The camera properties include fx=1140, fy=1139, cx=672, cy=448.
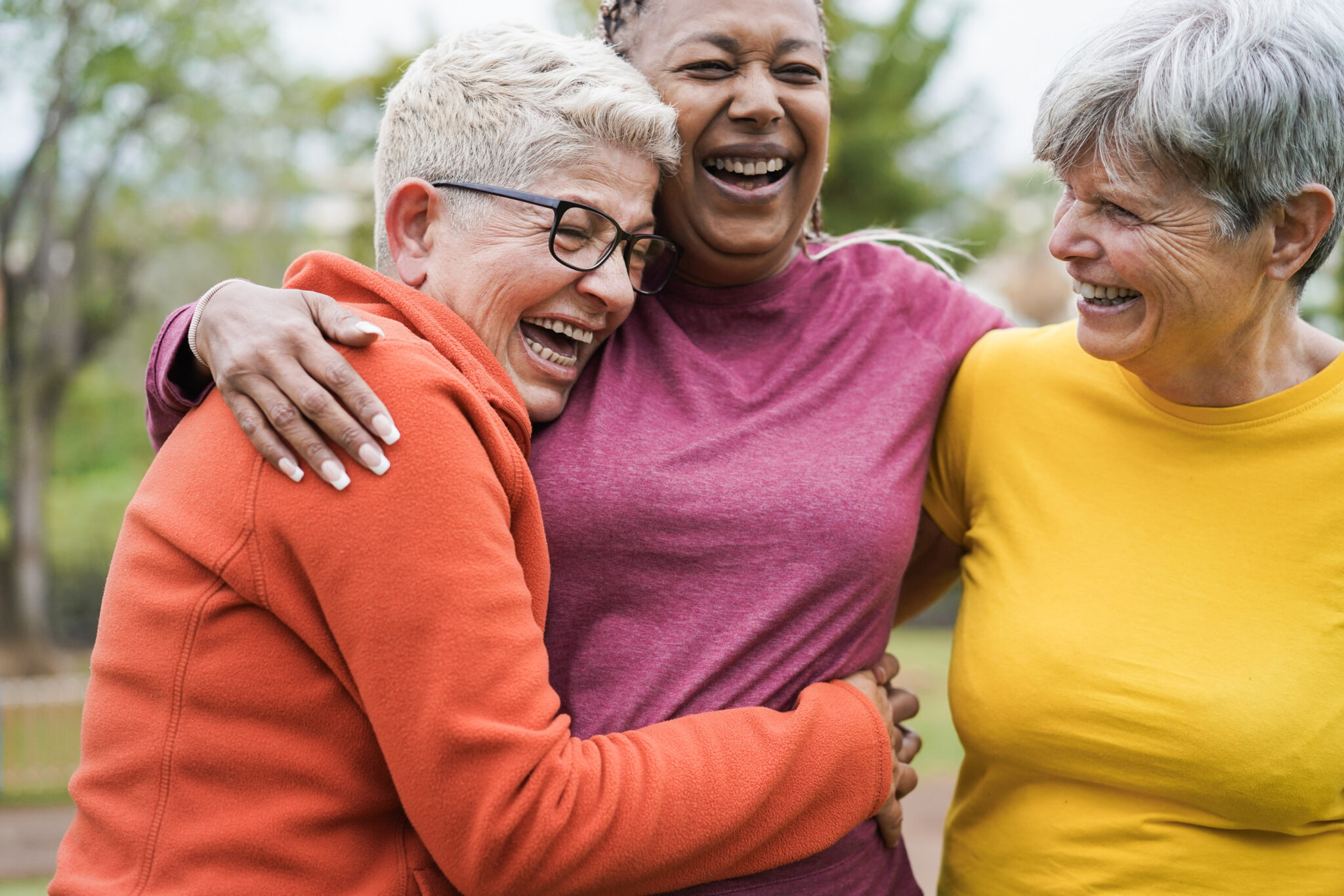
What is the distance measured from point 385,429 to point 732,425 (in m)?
0.75

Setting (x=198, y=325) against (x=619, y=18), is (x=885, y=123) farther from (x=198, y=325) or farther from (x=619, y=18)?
(x=198, y=325)

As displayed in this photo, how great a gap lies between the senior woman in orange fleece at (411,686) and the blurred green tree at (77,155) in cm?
1049

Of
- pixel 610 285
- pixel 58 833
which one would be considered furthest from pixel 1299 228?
pixel 58 833

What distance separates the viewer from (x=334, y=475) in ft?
4.97

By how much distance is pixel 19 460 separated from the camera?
11750 millimetres

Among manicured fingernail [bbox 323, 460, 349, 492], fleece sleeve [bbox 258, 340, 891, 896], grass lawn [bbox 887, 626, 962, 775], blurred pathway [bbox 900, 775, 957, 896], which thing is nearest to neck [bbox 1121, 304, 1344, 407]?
fleece sleeve [bbox 258, 340, 891, 896]

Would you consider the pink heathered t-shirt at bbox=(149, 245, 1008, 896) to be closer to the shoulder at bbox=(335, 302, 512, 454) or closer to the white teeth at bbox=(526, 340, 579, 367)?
the white teeth at bbox=(526, 340, 579, 367)

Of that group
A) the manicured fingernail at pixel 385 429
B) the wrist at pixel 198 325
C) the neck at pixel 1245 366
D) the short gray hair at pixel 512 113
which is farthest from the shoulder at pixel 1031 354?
the wrist at pixel 198 325

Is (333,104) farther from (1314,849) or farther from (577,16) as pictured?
(1314,849)

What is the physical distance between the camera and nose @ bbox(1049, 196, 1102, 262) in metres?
1.95

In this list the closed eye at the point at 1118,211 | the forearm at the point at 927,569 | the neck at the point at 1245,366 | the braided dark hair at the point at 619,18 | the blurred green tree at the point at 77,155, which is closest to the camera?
the closed eye at the point at 1118,211

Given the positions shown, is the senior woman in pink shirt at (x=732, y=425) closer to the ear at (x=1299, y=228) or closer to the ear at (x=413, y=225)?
the ear at (x=413, y=225)

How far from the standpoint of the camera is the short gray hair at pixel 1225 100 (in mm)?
1777

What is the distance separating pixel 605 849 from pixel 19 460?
12113mm
